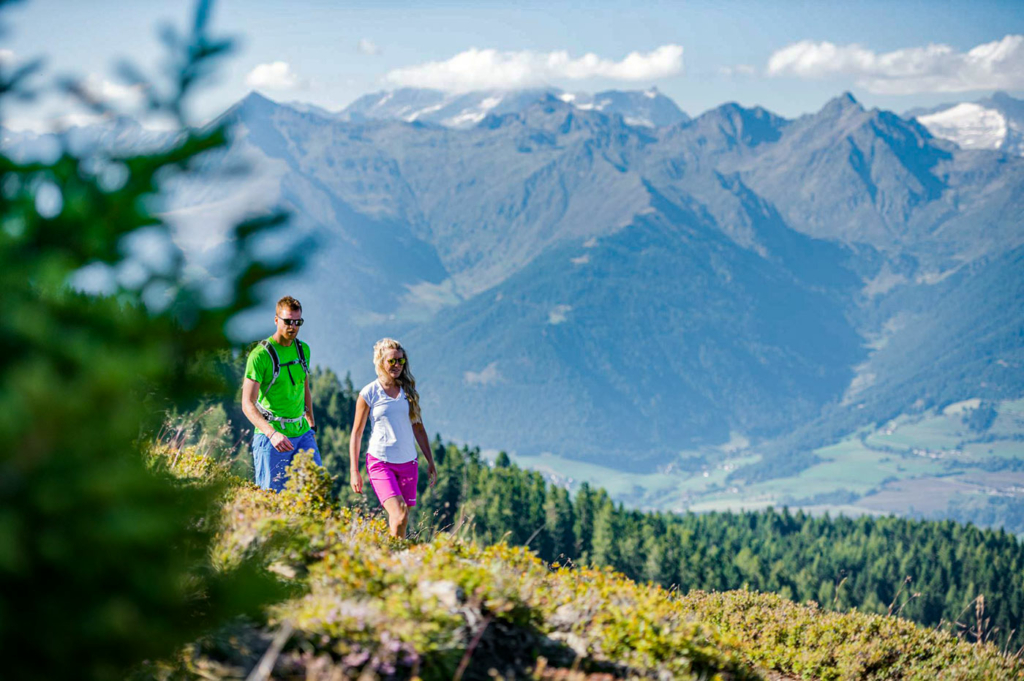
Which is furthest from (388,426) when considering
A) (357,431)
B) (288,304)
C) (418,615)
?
(418,615)

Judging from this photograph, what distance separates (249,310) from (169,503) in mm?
934

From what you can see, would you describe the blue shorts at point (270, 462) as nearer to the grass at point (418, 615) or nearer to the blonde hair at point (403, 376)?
the blonde hair at point (403, 376)

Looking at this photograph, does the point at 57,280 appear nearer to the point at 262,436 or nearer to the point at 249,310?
the point at 249,310

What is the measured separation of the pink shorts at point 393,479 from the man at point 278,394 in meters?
0.93

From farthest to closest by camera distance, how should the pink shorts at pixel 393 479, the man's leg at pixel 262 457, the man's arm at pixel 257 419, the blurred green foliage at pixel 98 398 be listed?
the pink shorts at pixel 393 479
the man's leg at pixel 262 457
the man's arm at pixel 257 419
the blurred green foliage at pixel 98 398

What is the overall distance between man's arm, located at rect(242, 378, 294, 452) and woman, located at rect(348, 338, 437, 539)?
786 millimetres

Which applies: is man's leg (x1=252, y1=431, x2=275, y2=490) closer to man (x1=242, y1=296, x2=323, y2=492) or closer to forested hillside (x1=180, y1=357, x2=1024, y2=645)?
man (x1=242, y1=296, x2=323, y2=492)

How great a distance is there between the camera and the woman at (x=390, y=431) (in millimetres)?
9648

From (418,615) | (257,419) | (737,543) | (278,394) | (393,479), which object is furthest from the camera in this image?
(737,543)

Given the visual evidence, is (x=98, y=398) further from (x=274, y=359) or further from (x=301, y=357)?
(x=301, y=357)

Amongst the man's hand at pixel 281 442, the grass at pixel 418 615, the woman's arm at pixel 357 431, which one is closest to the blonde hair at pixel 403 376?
the woman's arm at pixel 357 431

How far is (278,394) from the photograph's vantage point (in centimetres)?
958

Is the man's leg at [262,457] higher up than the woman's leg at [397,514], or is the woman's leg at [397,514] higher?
the man's leg at [262,457]

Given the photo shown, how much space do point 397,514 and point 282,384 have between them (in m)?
1.98
